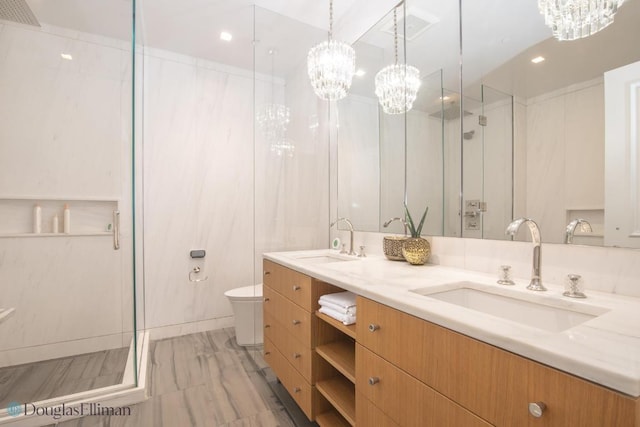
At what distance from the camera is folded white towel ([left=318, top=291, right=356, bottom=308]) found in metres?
1.26

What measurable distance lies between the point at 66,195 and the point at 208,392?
1.83m

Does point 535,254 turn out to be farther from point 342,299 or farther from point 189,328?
point 189,328

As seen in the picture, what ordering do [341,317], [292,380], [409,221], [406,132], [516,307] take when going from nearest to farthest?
[516,307] → [341,317] → [292,380] → [409,221] → [406,132]

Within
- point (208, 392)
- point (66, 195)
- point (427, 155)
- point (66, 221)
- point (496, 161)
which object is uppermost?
point (427, 155)

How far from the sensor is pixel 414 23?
5.85ft

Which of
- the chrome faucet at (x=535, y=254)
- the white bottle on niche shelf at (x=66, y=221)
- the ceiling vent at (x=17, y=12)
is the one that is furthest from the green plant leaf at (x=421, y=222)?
the ceiling vent at (x=17, y=12)

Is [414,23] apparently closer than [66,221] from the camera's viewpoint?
Yes

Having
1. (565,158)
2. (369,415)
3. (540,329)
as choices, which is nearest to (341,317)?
(369,415)

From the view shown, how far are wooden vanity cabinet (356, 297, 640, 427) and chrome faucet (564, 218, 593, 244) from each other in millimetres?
681

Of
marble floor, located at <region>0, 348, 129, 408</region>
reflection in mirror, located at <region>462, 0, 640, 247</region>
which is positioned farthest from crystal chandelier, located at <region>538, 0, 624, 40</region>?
marble floor, located at <region>0, 348, 129, 408</region>

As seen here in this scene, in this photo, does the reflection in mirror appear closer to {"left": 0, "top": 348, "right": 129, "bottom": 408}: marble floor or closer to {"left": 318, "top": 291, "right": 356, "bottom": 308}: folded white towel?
{"left": 318, "top": 291, "right": 356, "bottom": 308}: folded white towel

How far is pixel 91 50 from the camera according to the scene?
7.80 ft

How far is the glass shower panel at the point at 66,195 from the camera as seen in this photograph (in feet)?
6.95

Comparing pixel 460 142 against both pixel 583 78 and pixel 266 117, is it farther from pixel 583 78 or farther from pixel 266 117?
pixel 266 117
